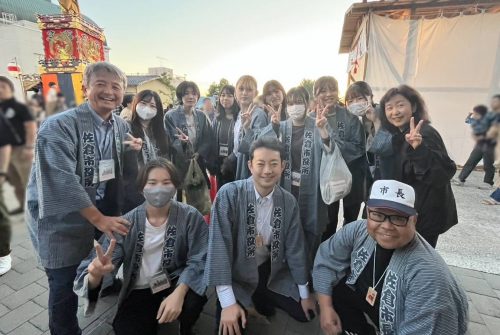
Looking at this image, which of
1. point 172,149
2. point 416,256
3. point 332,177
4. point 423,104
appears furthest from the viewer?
point 172,149

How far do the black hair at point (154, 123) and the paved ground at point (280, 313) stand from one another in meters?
1.31

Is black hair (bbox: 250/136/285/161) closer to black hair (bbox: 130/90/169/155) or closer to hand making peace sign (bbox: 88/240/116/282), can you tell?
black hair (bbox: 130/90/169/155)

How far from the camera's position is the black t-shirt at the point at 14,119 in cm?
38

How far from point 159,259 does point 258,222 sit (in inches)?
33.7

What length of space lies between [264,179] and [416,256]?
3.70ft

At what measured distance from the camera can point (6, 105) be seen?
38 cm

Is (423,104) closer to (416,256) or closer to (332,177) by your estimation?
(332,177)

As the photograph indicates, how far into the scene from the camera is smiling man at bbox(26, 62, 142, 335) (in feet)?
4.36

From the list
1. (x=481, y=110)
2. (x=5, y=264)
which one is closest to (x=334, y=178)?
(x=481, y=110)

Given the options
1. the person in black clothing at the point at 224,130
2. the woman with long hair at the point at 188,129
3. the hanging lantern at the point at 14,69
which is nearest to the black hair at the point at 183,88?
the woman with long hair at the point at 188,129

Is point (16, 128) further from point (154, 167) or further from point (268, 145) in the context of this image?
point (268, 145)

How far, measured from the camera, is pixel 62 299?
184 cm

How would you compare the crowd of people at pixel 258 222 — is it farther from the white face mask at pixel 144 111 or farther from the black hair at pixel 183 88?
the black hair at pixel 183 88

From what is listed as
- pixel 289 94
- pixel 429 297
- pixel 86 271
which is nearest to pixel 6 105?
pixel 86 271
